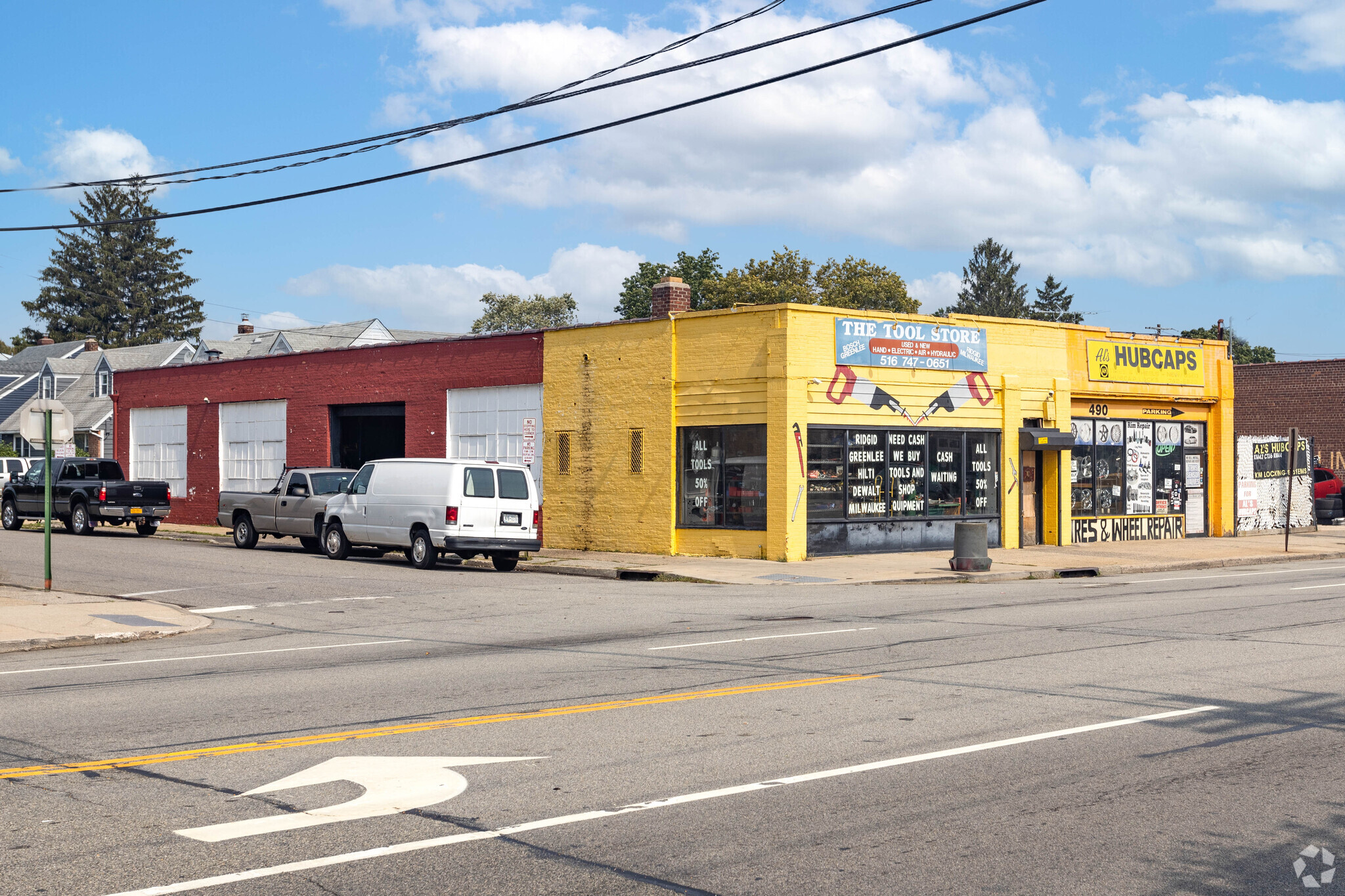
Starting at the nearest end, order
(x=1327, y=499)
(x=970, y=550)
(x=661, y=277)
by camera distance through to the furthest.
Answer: (x=970, y=550), (x=1327, y=499), (x=661, y=277)

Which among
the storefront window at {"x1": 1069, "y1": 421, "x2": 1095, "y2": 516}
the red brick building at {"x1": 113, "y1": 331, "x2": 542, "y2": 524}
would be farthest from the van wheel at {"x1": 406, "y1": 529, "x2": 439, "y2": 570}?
the storefront window at {"x1": 1069, "y1": 421, "x2": 1095, "y2": 516}

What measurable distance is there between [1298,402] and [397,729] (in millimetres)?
42994

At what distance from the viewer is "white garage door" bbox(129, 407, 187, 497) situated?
38.3 meters

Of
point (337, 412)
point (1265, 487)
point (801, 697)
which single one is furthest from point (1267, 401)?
point (801, 697)

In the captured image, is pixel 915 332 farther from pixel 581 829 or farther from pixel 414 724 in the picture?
pixel 581 829

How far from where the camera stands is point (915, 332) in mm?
26328

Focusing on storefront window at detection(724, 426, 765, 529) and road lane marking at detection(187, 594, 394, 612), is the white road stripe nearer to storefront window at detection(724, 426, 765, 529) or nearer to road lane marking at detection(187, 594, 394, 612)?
road lane marking at detection(187, 594, 394, 612)

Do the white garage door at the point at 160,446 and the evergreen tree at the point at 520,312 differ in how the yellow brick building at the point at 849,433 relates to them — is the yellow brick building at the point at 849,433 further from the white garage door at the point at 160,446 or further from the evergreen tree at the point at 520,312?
the evergreen tree at the point at 520,312

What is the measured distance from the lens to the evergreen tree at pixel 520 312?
89188 mm

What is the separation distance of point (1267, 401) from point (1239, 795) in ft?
140

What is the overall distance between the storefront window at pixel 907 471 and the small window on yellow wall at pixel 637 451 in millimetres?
5105

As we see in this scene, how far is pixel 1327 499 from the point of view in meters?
38.3

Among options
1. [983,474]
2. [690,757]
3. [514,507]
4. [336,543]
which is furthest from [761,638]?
[983,474]

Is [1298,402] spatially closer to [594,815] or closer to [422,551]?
[422,551]
